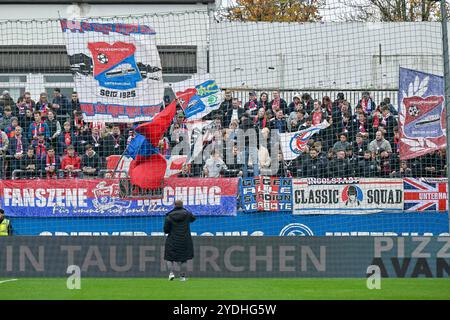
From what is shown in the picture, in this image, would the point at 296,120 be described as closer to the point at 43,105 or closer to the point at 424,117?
the point at 424,117

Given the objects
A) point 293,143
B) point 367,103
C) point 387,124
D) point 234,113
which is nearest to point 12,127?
point 234,113

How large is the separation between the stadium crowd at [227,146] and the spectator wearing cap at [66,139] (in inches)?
0.9

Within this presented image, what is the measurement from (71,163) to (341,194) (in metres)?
6.42

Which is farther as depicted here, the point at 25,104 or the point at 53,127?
the point at 25,104

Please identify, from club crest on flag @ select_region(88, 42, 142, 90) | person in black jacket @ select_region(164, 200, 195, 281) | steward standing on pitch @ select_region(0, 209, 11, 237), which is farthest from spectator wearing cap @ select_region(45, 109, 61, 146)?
person in black jacket @ select_region(164, 200, 195, 281)

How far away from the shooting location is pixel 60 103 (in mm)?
24125

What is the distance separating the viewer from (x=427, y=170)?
23.2 meters

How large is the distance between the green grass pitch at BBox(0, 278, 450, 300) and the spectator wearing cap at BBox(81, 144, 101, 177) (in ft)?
12.2

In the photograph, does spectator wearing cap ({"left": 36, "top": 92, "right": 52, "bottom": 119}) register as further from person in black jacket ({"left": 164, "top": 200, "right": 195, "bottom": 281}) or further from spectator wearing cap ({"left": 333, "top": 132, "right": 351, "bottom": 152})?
spectator wearing cap ({"left": 333, "top": 132, "right": 351, "bottom": 152})

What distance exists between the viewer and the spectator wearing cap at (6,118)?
23.7 m

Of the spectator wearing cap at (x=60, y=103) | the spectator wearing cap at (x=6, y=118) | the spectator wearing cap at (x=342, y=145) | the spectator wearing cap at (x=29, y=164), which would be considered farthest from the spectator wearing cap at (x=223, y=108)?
the spectator wearing cap at (x=6, y=118)

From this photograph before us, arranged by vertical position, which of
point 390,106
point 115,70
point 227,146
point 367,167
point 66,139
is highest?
point 115,70

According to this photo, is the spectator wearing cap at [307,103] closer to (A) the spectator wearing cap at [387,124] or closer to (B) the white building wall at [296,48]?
(B) the white building wall at [296,48]
